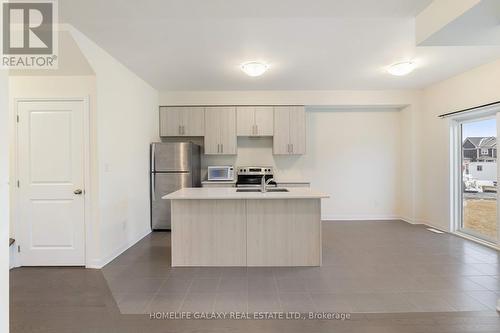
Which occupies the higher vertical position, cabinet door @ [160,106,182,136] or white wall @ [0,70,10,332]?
cabinet door @ [160,106,182,136]

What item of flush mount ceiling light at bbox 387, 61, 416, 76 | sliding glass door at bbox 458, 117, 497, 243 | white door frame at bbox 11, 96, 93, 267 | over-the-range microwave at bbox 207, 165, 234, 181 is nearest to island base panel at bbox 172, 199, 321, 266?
white door frame at bbox 11, 96, 93, 267

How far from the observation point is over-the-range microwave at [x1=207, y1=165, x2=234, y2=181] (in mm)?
5338

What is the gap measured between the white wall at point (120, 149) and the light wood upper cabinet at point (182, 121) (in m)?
0.43

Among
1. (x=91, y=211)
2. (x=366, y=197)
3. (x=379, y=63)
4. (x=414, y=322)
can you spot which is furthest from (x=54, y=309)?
(x=366, y=197)

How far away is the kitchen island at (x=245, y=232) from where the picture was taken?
127 inches

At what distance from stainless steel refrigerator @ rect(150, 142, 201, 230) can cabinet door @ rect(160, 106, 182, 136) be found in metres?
0.53

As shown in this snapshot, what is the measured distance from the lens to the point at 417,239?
424 cm

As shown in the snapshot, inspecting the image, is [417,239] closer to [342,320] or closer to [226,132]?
[342,320]

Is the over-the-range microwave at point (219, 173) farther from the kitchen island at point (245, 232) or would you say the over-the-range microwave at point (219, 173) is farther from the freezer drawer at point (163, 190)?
the kitchen island at point (245, 232)

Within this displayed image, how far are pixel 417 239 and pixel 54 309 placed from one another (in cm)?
484

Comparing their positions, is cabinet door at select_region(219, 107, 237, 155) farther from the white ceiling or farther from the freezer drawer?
the freezer drawer

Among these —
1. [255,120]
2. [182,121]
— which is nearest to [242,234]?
[255,120]

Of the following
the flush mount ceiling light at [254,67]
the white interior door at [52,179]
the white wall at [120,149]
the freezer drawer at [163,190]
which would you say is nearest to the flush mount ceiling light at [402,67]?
the flush mount ceiling light at [254,67]
